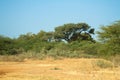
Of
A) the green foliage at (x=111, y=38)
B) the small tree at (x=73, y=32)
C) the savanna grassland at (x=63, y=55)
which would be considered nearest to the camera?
the savanna grassland at (x=63, y=55)

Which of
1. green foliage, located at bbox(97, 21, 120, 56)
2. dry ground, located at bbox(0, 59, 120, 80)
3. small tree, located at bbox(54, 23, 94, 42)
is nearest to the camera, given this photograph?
dry ground, located at bbox(0, 59, 120, 80)

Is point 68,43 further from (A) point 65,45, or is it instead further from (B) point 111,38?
(B) point 111,38

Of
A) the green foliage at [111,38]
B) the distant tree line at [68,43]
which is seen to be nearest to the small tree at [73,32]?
the distant tree line at [68,43]

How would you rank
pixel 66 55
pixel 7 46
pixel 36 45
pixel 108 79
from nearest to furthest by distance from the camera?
pixel 108 79 < pixel 66 55 < pixel 7 46 < pixel 36 45

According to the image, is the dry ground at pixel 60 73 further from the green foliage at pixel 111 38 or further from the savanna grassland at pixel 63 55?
the green foliage at pixel 111 38

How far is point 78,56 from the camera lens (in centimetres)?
4181

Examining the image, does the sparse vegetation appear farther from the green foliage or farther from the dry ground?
the dry ground

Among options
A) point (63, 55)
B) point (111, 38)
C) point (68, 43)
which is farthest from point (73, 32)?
point (111, 38)

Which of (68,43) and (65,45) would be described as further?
(68,43)

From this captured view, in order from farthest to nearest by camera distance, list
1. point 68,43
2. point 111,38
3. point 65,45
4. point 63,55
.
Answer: point 68,43, point 65,45, point 63,55, point 111,38

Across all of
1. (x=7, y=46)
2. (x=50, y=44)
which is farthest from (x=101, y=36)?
(x=50, y=44)

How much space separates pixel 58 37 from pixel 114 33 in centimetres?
3734

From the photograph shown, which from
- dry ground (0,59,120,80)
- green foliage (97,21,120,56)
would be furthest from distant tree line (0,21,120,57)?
dry ground (0,59,120,80)

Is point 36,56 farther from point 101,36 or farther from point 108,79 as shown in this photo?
point 108,79
